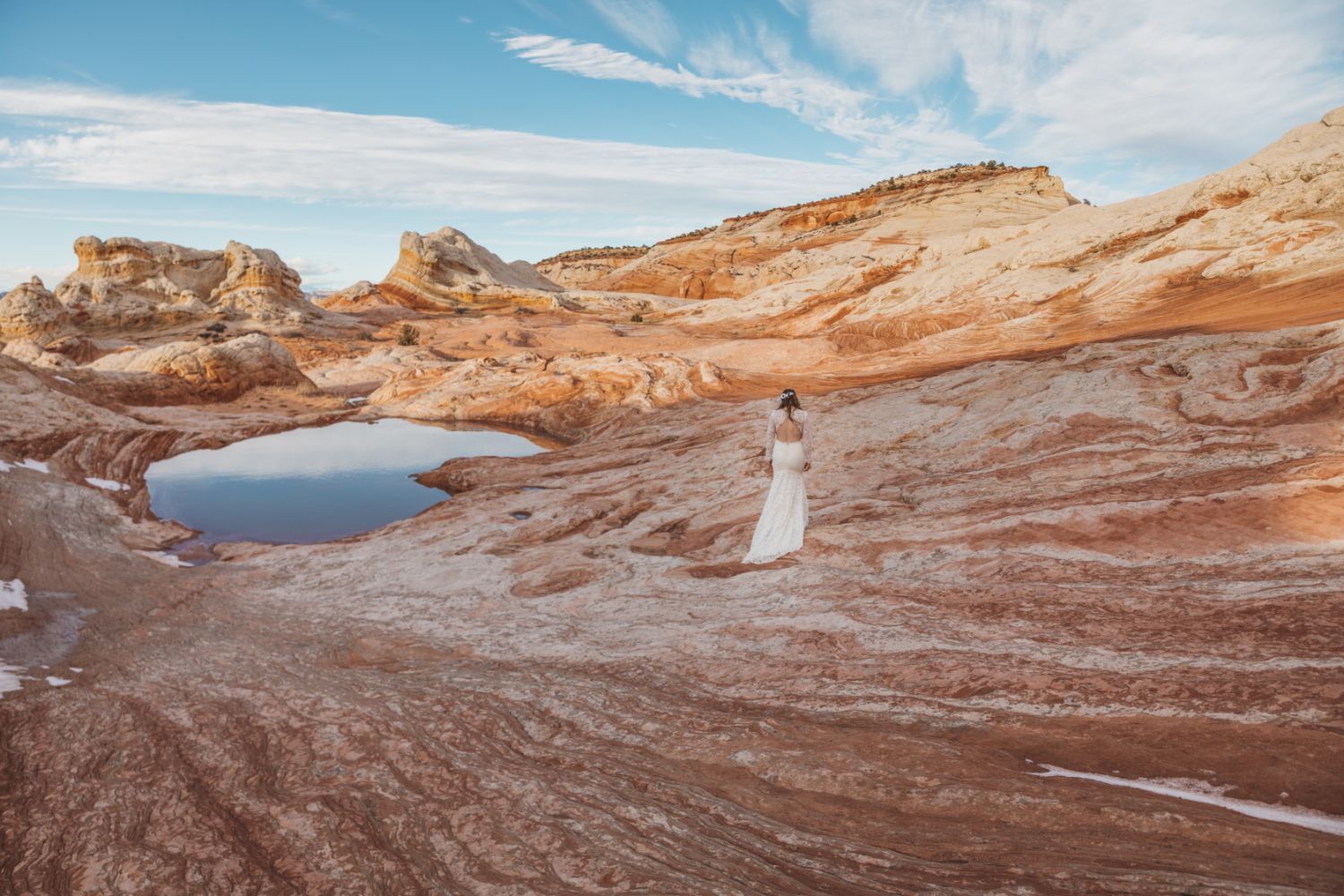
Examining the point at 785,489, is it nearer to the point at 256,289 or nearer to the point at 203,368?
the point at 203,368

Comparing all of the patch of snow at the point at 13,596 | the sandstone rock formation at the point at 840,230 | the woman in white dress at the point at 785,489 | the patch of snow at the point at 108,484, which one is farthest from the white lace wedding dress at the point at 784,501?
the sandstone rock formation at the point at 840,230

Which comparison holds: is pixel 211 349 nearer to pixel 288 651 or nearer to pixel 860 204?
pixel 288 651

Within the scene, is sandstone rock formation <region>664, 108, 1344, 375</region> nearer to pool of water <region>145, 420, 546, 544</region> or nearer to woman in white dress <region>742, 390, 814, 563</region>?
woman in white dress <region>742, 390, 814, 563</region>

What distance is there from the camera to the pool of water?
1441 centimetres

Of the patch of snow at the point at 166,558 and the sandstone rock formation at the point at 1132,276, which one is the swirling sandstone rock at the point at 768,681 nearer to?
the patch of snow at the point at 166,558

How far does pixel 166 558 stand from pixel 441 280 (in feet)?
153

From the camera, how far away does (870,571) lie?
7.96m

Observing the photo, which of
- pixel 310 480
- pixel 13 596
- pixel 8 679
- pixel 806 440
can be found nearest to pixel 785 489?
pixel 806 440

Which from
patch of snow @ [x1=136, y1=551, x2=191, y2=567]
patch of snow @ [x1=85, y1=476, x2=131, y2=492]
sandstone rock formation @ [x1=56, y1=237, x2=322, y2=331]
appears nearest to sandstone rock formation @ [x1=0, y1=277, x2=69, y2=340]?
sandstone rock formation @ [x1=56, y1=237, x2=322, y2=331]

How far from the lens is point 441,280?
180 ft

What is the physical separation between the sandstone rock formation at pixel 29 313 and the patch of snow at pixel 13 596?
110 ft

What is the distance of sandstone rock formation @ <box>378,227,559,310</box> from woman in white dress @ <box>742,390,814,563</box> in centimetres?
A: 4451

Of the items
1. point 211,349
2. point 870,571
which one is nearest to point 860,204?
point 211,349

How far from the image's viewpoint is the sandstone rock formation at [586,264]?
77.1m
